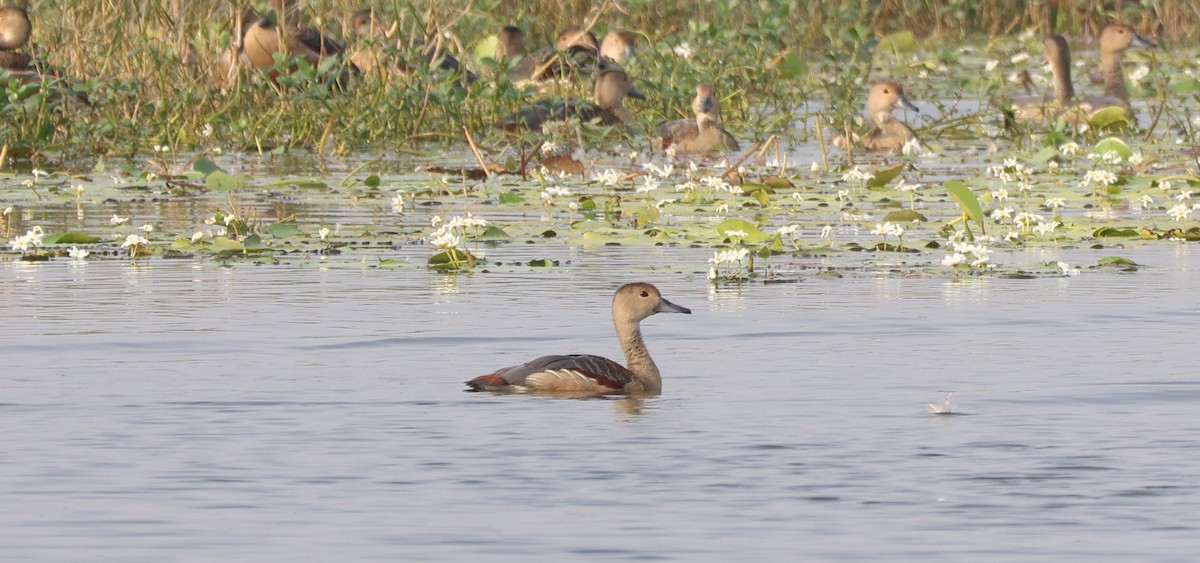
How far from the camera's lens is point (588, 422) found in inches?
296

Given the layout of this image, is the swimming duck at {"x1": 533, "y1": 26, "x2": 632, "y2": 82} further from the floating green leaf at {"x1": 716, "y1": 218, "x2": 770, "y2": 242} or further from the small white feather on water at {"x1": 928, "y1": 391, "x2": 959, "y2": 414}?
the small white feather on water at {"x1": 928, "y1": 391, "x2": 959, "y2": 414}

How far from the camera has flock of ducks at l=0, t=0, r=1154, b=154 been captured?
54.7ft

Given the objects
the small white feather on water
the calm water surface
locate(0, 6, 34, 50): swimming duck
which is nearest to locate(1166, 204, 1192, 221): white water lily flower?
the calm water surface

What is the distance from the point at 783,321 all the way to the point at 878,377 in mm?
1307

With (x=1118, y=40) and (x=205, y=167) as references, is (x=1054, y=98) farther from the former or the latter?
(x=205, y=167)

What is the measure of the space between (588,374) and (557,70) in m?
12.0

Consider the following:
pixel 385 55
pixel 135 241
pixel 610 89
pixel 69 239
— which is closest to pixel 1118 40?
pixel 610 89

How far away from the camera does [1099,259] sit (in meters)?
11.1

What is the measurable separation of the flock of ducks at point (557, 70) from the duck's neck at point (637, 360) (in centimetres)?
777

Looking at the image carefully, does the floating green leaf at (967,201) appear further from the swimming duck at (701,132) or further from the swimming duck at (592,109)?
the swimming duck at (592,109)

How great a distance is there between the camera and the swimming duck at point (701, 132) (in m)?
16.6

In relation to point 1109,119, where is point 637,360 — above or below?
below

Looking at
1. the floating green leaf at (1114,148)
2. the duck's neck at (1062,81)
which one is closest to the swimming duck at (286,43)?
the floating green leaf at (1114,148)

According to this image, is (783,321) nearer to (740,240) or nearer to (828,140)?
(740,240)
